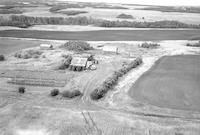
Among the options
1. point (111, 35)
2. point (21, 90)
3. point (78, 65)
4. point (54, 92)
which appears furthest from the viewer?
point (111, 35)

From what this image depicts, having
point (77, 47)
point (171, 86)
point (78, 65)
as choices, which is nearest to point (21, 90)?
point (78, 65)

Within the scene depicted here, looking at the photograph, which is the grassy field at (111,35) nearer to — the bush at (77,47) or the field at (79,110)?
the bush at (77,47)

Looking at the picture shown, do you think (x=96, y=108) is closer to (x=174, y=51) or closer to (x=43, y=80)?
(x=43, y=80)

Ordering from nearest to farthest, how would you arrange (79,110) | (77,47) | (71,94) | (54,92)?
(79,110) → (71,94) → (54,92) → (77,47)

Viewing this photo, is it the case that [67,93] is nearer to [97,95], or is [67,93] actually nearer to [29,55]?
[97,95]

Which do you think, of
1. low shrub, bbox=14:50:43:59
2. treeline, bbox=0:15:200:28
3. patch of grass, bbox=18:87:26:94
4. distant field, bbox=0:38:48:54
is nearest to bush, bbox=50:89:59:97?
patch of grass, bbox=18:87:26:94

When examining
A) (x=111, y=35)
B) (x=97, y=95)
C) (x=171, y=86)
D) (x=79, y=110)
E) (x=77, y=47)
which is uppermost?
(x=111, y=35)

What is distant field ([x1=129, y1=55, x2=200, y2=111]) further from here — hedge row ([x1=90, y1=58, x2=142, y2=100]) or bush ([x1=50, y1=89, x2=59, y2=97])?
bush ([x1=50, y1=89, x2=59, y2=97])
